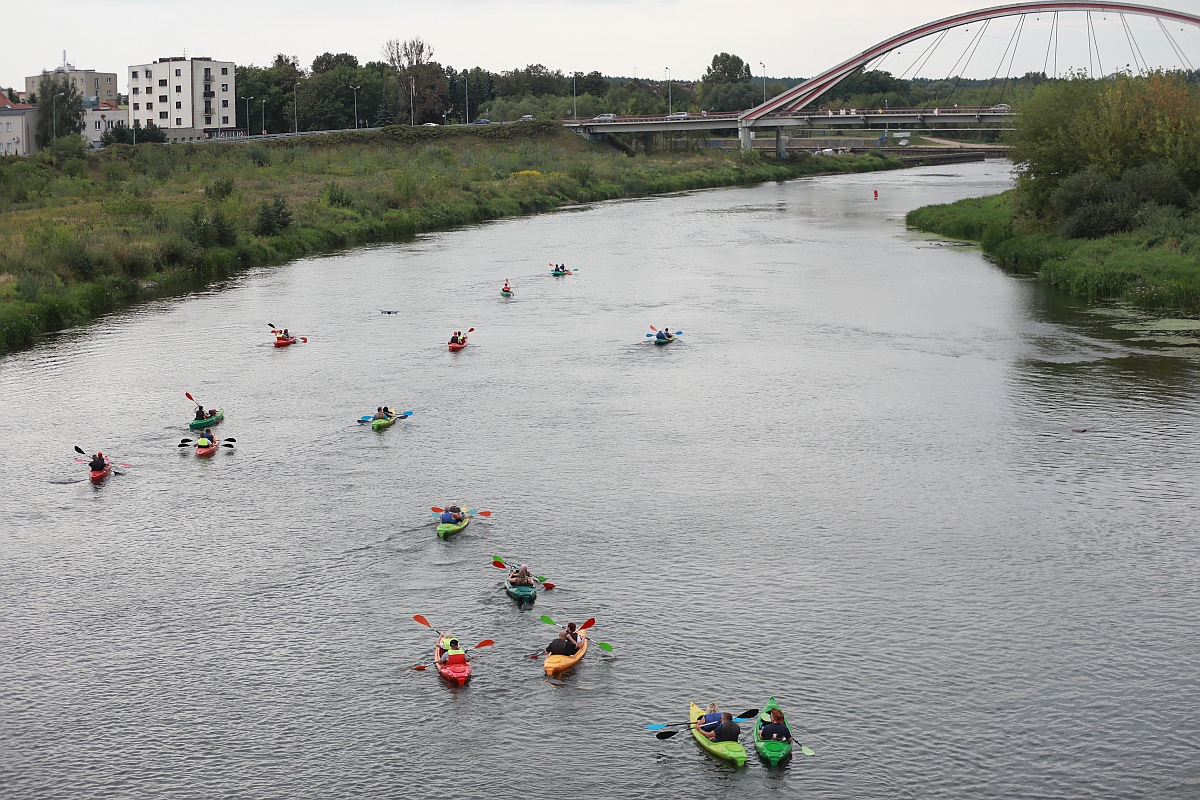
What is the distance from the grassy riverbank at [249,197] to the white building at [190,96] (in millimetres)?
26029

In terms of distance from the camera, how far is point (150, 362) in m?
30.2

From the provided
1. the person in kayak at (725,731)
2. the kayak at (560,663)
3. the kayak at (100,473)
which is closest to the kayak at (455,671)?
the kayak at (560,663)

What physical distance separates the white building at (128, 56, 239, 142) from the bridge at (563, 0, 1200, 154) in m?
38.1

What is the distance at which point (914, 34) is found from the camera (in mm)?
95812

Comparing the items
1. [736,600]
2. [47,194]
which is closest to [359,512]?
[736,600]

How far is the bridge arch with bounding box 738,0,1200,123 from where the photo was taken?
7956cm

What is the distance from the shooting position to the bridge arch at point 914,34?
7956 centimetres

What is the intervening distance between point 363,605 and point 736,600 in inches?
214

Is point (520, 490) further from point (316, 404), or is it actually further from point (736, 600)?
point (316, 404)

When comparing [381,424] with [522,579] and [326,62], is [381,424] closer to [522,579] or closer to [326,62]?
[522,579]

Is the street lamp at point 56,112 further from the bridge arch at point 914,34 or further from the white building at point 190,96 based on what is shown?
the bridge arch at point 914,34

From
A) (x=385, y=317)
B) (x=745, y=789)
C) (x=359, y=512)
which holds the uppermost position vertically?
(x=385, y=317)

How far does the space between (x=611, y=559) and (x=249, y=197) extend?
159 ft

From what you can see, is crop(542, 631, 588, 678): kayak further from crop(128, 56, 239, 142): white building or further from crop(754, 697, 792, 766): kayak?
crop(128, 56, 239, 142): white building
